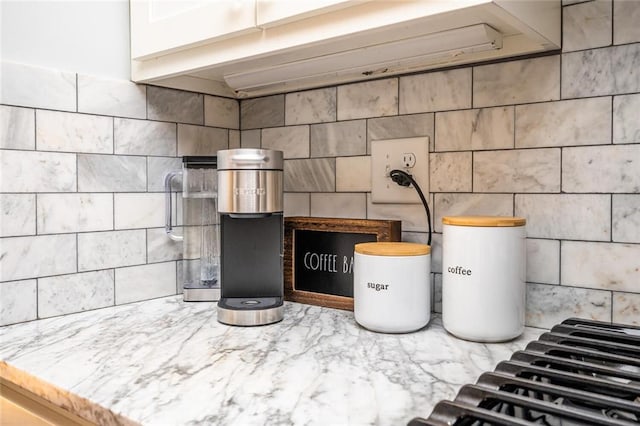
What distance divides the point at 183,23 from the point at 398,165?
518 mm

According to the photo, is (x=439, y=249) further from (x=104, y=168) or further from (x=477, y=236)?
(x=104, y=168)

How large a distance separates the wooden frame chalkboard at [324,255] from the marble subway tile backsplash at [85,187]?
0.30 meters

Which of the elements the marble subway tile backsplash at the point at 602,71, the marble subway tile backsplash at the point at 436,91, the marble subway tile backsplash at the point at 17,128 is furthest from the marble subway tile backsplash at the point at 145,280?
the marble subway tile backsplash at the point at 602,71

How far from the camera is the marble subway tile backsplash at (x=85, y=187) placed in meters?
1.00

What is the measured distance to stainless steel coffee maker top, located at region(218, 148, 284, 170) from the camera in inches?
38.0

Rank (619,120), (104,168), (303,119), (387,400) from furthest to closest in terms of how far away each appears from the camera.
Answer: (303,119), (104,168), (619,120), (387,400)

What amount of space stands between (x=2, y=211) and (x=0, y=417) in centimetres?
37

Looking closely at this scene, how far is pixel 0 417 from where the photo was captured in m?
0.85

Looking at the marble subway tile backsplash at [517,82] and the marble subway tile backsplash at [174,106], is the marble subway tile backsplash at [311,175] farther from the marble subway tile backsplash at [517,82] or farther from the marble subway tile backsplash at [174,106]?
the marble subway tile backsplash at [517,82]

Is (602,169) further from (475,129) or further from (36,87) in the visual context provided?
(36,87)

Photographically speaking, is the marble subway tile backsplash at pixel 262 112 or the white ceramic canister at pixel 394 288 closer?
the white ceramic canister at pixel 394 288

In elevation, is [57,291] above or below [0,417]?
above

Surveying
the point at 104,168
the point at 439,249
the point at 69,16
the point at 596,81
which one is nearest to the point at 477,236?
the point at 439,249

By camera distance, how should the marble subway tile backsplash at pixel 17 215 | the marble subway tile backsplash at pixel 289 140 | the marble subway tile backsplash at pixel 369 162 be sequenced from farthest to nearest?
the marble subway tile backsplash at pixel 289 140, the marble subway tile backsplash at pixel 17 215, the marble subway tile backsplash at pixel 369 162
